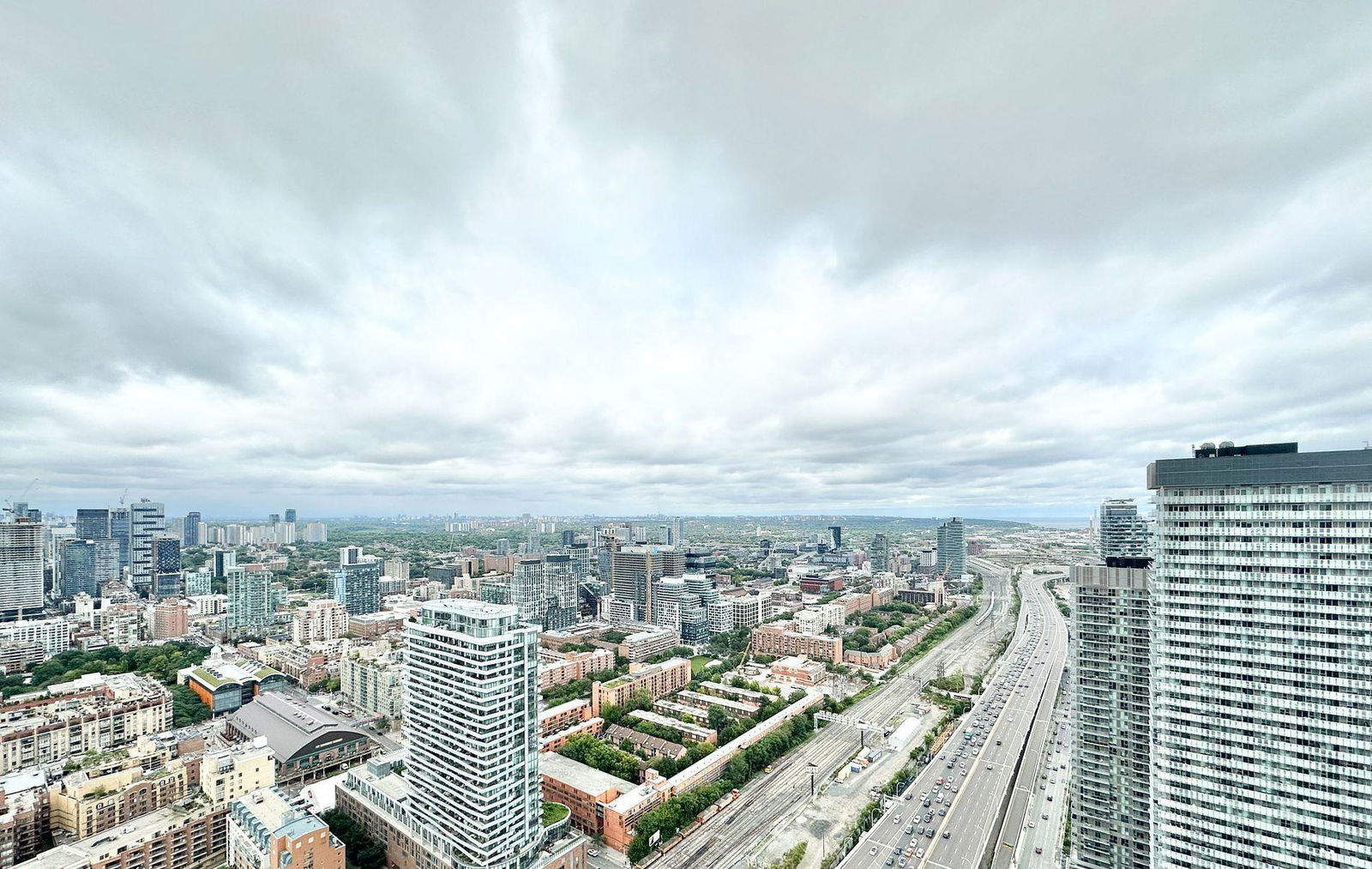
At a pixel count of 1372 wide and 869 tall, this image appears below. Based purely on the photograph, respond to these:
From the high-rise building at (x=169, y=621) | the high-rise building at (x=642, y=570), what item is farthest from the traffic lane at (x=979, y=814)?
the high-rise building at (x=169, y=621)

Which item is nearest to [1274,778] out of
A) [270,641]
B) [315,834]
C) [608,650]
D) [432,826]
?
[432,826]

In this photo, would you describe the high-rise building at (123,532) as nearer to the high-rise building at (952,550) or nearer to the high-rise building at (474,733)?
the high-rise building at (474,733)

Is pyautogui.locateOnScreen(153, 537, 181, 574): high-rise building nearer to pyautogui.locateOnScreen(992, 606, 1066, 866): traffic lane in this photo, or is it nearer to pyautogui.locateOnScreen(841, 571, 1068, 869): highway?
pyautogui.locateOnScreen(841, 571, 1068, 869): highway

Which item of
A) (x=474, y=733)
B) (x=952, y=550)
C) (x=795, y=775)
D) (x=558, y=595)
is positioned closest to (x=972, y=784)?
(x=795, y=775)

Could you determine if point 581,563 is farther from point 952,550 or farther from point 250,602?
point 952,550

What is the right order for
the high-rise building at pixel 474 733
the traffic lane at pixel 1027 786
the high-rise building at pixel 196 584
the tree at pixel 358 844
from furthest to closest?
the high-rise building at pixel 196 584, the traffic lane at pixel 1027 786, the tree at pixel 358 844, the high-rise building at pixel 474 733

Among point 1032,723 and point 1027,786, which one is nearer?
point 1027,786
